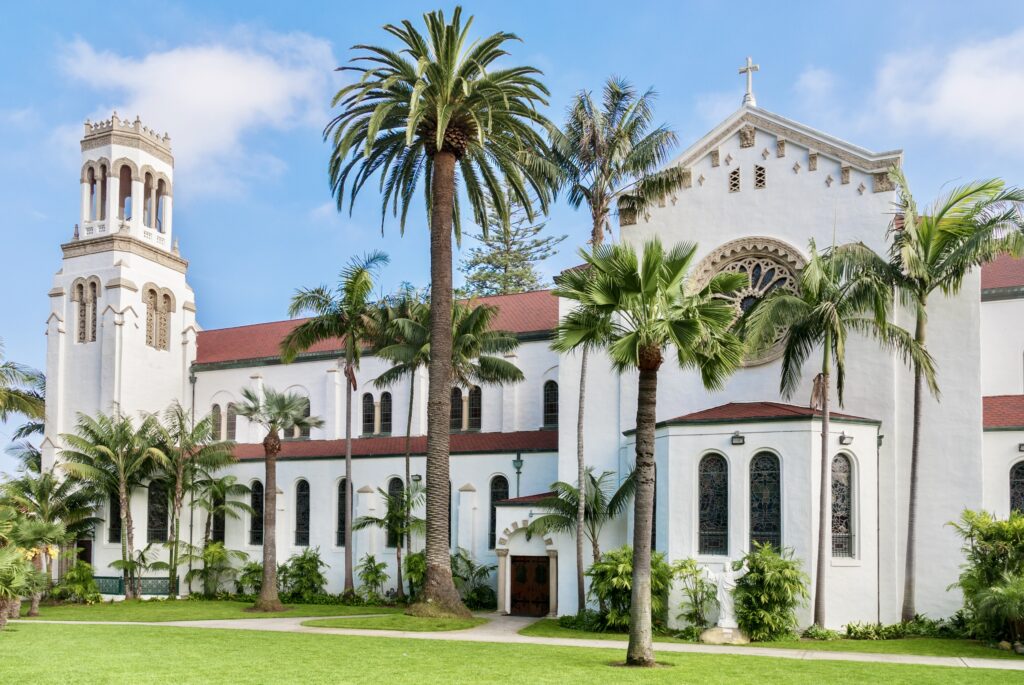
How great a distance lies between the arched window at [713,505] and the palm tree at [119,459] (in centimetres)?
2350

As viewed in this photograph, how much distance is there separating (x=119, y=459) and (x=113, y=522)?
490cm

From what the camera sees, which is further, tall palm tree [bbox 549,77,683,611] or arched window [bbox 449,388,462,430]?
arched window [bbox 449,388,462,430]

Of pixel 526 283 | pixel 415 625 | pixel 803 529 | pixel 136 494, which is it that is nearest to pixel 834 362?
pixel 803 529

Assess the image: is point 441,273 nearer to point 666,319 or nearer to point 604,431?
point 604,431

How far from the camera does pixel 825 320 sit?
24.5 metres

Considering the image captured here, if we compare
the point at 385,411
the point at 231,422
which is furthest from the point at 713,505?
the point at 231,422

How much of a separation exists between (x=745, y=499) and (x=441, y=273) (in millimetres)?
10486

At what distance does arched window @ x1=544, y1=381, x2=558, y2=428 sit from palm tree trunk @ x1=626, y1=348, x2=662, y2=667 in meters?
18.0

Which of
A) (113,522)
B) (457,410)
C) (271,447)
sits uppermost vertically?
(457,410)

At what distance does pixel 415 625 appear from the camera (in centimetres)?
2586

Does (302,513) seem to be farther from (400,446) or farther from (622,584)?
(622,584)

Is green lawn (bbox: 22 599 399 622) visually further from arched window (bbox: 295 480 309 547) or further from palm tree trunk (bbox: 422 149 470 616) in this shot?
palm tree trunk (bbox: 422 149 470 616)

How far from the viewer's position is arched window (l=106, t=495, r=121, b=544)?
143ft

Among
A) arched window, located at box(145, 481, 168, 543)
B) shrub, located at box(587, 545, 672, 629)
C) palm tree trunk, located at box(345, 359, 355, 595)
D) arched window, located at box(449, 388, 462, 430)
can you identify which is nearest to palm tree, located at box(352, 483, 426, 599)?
palm tree trunk, located at box(345, 359, 355, 595)
